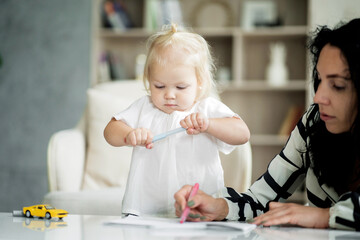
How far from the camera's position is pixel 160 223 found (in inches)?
39.6

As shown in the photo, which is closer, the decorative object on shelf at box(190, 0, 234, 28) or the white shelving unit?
the white shelving unit

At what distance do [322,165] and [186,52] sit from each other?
1.40 ft

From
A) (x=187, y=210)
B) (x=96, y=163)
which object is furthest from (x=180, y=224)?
(x=96, y=163)

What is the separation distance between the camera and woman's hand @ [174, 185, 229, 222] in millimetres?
1069

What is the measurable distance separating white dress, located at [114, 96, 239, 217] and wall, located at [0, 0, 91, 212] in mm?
3148

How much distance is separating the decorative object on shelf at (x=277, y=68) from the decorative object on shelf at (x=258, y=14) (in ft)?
0.71

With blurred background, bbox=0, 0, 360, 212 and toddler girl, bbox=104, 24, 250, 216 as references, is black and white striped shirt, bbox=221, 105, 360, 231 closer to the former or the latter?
toddler girl, bbox=104, 24, 250, 216

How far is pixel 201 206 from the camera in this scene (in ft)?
3.66

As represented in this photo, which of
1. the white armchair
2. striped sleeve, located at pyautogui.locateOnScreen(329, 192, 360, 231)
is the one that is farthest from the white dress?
the white armchair

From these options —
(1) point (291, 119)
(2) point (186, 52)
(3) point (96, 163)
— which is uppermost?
(2) point (186, 52)

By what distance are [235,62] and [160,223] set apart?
326cm

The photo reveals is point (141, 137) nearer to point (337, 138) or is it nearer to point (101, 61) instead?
point (337, 138)

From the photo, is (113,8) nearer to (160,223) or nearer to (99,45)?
(99,45)

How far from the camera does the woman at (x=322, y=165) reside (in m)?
1.04
